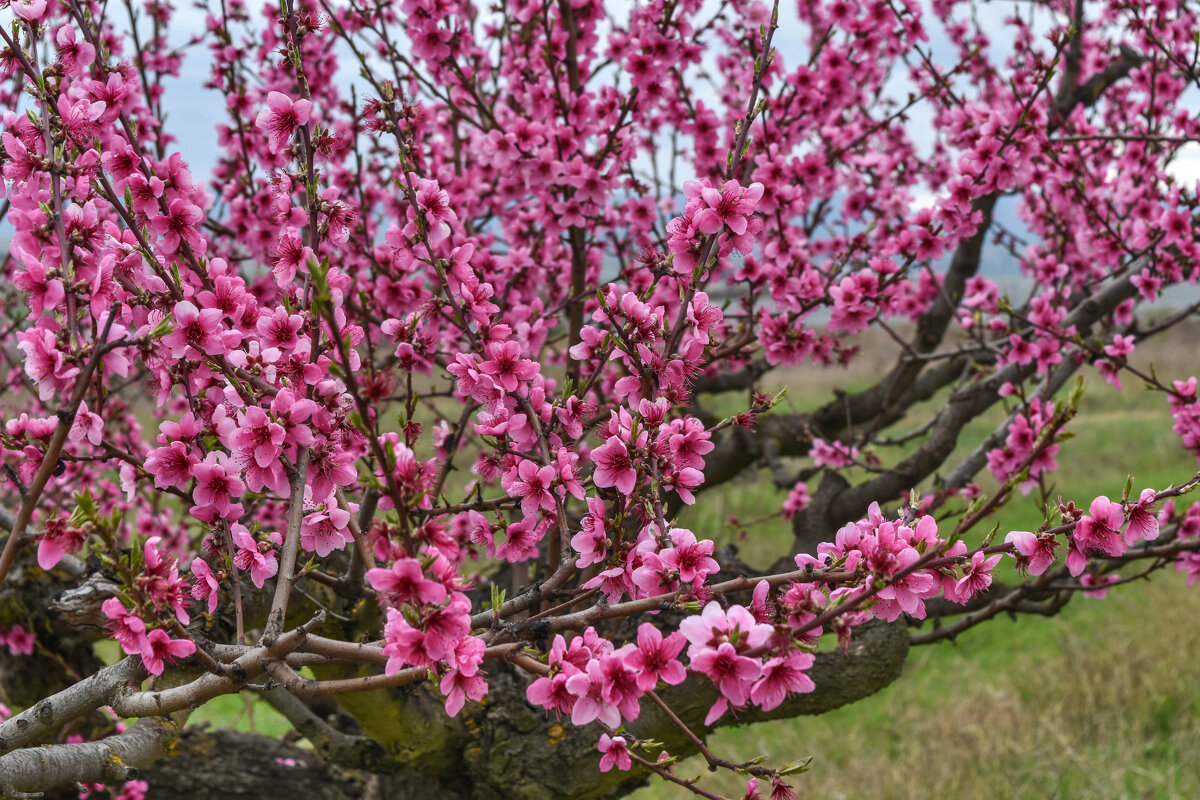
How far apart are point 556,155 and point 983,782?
4.91 m

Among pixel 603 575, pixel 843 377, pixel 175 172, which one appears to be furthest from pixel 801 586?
pixel 843 377

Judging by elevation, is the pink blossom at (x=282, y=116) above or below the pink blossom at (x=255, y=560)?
above

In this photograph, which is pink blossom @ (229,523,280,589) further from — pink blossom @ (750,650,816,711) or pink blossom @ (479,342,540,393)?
pink blossom @ (750,650,816,711)

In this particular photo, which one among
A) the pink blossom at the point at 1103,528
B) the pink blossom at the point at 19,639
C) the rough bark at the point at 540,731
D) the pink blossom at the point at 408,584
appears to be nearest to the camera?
the pink blossom at the point at 408,584

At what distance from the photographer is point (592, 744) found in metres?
2.78

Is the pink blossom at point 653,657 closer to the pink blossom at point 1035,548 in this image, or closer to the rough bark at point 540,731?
the pink blossom at point 1035,548

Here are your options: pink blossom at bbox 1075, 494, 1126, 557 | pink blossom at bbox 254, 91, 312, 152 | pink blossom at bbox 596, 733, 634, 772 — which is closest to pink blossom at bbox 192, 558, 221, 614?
pink blossom at bbox 596, 733, 634, 772

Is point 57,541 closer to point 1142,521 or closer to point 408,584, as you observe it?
point 408,584

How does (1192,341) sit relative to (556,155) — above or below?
above

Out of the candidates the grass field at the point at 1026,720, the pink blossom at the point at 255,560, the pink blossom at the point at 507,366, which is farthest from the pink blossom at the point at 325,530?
the grass field at the point at 1026,720

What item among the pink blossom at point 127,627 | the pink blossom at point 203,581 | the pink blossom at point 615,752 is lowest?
the pink blossom at point 615,752

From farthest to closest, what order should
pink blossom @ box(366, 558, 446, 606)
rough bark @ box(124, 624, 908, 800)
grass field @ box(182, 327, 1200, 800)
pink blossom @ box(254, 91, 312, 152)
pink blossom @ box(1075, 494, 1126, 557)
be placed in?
grass field @ box(182, 327, 1200, 800)
rough bark @ box(124, 624, 908, 800)
pink blossom @ box(254, 91, 312, 152)
pink blossom @ box(1075, 494, 1126, 557)
pink blossom @ box(366, 558, 446, 606)

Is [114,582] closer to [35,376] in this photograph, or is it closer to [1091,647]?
[35,376]

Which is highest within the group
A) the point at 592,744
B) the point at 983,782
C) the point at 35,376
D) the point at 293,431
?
the point at 35,376
